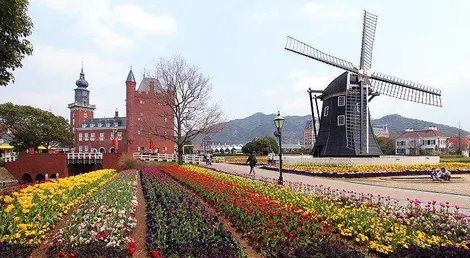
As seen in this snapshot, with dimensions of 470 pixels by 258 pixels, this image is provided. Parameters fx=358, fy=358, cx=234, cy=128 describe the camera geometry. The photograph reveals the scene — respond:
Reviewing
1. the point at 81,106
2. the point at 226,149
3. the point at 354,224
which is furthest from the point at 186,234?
the point at 226,149

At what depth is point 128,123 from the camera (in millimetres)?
55406

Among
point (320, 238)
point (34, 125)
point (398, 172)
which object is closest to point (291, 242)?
point (320, 238)

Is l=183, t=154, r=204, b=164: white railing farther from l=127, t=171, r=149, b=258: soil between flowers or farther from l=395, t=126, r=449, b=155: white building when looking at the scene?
l=395, t=126, r=449, b=155: white building

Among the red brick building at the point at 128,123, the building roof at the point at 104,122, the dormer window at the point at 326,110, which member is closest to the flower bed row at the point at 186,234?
the dormer window at the point at 326,110

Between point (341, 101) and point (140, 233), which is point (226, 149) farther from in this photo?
point (140, 233)

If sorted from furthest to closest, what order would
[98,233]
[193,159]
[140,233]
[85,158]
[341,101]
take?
[193,159] → [85,158] → [341,101] → [140,233] → [98,233]

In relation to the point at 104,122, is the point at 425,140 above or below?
below

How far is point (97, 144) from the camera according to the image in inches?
2931

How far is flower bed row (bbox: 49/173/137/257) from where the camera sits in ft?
16.4

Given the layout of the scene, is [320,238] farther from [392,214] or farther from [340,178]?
[340,178]

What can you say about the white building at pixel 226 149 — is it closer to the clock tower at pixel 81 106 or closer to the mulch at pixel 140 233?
the clock tower at pixel 81 106

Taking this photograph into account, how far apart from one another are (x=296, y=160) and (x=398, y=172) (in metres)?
9.46

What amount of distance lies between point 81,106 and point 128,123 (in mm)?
33568

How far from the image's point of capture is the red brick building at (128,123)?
53.2 m
